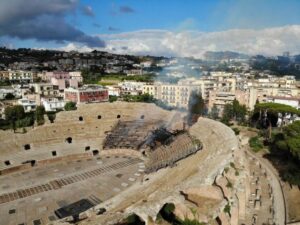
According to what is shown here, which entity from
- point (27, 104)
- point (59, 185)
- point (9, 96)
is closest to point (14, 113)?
point (27, 104)

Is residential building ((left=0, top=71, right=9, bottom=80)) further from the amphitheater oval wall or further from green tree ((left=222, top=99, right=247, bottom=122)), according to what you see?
green tree ((left=222, top=99, right=247, bottom=122))

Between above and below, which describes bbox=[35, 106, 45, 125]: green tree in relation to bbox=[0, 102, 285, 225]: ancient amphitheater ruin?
above

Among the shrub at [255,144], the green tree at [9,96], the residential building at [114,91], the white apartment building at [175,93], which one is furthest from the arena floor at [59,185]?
the green tree at [9,96]

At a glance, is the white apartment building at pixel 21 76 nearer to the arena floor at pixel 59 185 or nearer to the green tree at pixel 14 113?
the green tree at pixel 14 113

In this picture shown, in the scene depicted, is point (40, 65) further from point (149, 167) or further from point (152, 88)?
point (149, 167)

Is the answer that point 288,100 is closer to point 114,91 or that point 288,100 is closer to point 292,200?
point 292,200

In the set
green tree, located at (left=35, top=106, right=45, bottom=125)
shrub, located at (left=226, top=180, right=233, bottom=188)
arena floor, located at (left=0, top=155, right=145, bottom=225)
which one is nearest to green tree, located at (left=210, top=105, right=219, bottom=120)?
arena floor, located at (left=0, top=155, right=145, bottom=225)
